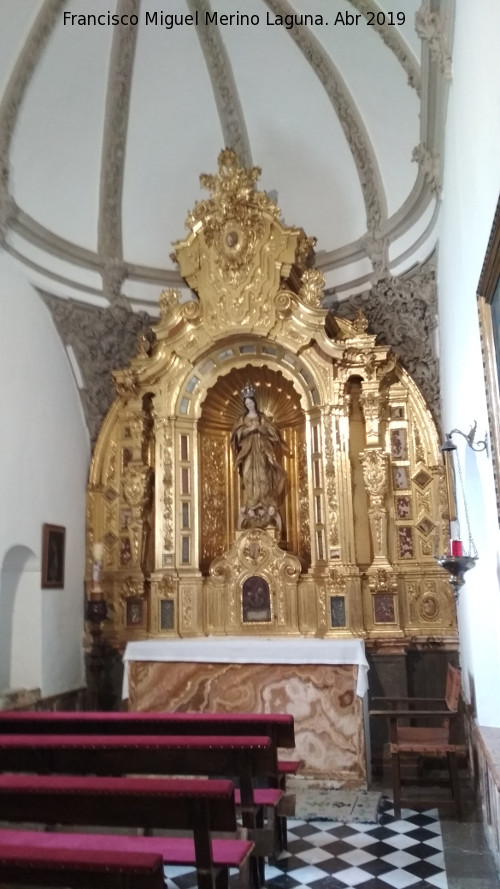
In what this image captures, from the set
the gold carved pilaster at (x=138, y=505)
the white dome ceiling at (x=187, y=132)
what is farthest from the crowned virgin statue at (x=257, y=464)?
the white dome ceiling at (x=187, y=132)

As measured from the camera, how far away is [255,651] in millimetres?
8508

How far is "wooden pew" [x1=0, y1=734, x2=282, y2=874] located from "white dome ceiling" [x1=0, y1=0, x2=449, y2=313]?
634cm

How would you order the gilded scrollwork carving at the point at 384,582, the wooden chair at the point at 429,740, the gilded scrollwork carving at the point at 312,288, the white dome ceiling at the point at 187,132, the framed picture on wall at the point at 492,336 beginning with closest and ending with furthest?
the framed picture on wall at the point at 492,336, the wooden chair at the point at 429,740, the white dome ceiling at the point at 187,132, the gilded scrollwork carving at the point at 384,582, the gilded scrollwork carving at the point at 312,288

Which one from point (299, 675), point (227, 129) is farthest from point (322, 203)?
point (299, 675)

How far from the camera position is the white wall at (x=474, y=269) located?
13.4ft

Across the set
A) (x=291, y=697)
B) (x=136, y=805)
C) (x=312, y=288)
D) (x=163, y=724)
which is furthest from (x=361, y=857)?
(x=312, y=288)

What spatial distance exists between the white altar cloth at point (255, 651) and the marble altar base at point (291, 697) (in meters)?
0.07

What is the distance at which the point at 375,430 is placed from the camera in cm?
957

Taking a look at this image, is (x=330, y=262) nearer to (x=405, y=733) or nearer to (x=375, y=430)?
(x=375, y=430)

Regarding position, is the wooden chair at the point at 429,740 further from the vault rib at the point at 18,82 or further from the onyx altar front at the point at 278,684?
the vault rib at the point at 18,82

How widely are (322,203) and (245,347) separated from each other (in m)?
2.49

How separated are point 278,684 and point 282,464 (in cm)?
322

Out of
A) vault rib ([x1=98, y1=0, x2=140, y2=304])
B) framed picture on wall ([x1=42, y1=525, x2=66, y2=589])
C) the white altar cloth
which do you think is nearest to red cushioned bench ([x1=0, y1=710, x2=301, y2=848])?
the white altar cloth

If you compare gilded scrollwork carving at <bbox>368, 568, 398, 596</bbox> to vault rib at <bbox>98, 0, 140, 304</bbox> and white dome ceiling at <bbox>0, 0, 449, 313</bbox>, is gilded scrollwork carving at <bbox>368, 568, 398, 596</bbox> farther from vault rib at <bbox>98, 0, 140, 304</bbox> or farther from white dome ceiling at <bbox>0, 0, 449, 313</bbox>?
vault rib at <bbox>98, 0, 140, 304</bbox>
